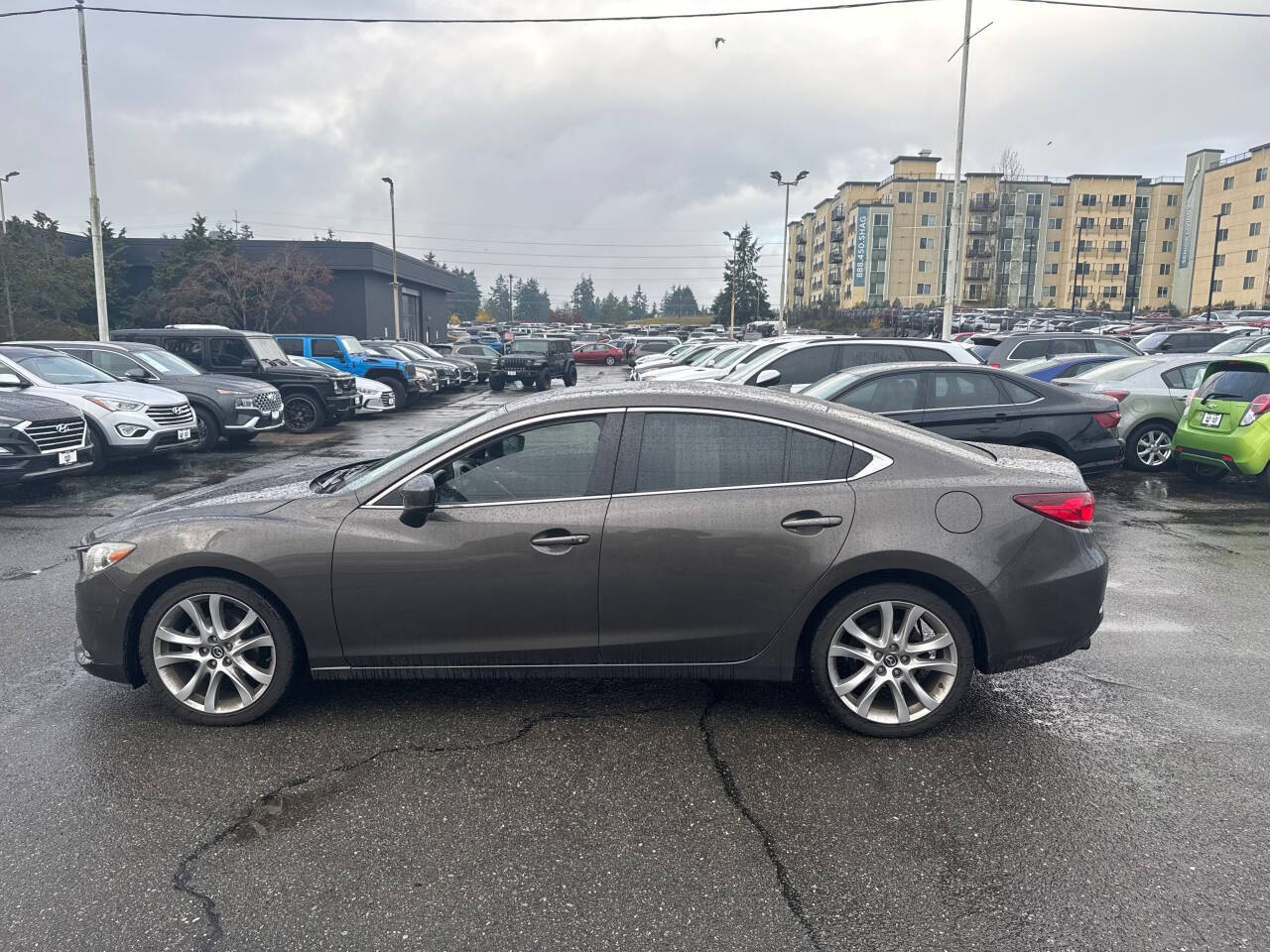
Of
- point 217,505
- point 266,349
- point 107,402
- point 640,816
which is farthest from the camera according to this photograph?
point 266,349

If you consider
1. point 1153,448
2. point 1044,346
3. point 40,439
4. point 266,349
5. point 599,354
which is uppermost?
point 1044,346

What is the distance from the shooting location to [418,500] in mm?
3715

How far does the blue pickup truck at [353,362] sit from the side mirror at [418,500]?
19.1m

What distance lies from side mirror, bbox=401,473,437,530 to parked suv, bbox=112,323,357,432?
13.0 metres

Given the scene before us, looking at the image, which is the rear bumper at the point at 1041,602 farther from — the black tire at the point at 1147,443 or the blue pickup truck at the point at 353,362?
the blue pickup truck at the point at 353,362

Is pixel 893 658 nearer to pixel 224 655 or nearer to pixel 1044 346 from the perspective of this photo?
pixel 224 655

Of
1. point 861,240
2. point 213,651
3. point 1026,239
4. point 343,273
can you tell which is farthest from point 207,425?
point 1026,239

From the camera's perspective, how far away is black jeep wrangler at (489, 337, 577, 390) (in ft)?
91.4

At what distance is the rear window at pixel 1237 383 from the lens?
31.0ft

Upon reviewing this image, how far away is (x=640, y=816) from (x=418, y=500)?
1.58 meters

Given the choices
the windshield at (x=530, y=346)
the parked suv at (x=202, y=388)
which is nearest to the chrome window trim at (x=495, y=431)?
the parked suv at (x=202, y=388)

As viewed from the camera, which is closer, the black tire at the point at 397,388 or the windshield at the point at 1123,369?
the windshield at the point at 1123,369

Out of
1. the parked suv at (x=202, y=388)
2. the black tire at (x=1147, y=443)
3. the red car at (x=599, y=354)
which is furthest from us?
the red car at (x=599, y=354)

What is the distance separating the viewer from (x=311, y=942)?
102 inches
